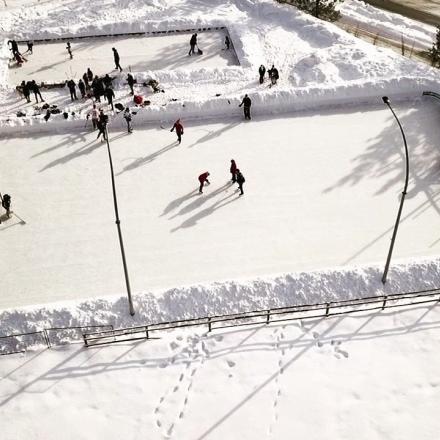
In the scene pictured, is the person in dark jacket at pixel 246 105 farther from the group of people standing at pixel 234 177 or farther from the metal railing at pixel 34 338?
the metal railing at pixel 34 338

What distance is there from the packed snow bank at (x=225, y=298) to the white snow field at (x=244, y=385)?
→ 803 millimetres

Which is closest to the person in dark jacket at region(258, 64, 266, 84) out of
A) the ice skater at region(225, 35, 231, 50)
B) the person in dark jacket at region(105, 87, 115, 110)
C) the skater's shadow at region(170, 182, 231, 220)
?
the ice skater at region(225, 35, 231, 50)

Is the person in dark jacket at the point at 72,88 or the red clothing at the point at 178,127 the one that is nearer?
the red clothing at the point at 178,127

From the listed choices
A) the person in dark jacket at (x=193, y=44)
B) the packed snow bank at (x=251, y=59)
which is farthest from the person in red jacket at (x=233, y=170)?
the person in dark jacket at (x=193, y=44)

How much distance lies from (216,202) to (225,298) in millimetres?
A: 4764

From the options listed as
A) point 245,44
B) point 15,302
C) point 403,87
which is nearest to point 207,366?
point 15,302

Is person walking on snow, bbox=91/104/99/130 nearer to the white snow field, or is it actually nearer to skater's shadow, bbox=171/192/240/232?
skater's shadow, bbox=171/192/240/232

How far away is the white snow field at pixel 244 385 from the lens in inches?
502

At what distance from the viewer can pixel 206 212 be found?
18.7 m

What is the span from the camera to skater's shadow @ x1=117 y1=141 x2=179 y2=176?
817 inches

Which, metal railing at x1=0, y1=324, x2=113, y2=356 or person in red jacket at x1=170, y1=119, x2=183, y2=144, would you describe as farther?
person in red jacket at x1=170, y1=119, x2=183, y2=144

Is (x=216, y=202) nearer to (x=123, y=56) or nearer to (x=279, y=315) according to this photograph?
(x=279, y=315)

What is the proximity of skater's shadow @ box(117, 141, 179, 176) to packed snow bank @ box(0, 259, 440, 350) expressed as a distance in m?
7.14

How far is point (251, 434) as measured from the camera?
12.6m
